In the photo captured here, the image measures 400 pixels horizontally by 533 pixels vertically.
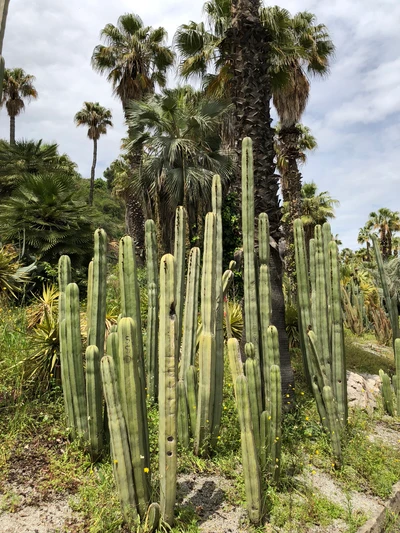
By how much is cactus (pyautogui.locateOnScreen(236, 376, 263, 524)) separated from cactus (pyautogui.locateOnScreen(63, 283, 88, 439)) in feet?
5.35

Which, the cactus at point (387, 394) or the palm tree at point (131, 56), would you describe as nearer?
the cactus at point (387, 394)

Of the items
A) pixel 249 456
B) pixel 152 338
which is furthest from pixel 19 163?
pixel 249 456

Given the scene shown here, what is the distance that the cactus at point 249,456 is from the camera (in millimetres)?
3010

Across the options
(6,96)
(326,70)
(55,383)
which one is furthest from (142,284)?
(6,96)

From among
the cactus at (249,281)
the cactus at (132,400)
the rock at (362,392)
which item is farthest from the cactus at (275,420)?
the rock at (362,392)

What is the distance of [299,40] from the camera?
13.2m

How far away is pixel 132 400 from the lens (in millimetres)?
2779

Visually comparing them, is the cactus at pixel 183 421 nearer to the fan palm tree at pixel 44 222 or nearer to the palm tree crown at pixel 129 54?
the fan palm tree at pixel 44 222

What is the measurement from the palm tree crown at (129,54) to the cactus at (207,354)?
14.1 meters

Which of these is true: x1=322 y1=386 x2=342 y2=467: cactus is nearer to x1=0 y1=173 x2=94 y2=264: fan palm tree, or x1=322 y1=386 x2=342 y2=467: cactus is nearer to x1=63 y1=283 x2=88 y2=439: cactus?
x1=63 y1=283 x2=88 y2=439: cactus

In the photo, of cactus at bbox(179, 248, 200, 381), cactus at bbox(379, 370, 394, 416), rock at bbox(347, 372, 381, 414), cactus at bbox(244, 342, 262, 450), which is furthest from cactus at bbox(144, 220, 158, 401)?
cactus at bbox(379, 370, 394, 416)

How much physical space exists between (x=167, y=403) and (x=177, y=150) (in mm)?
10360

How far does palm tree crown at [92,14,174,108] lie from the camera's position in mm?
15922

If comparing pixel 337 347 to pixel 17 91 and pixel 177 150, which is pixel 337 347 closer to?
pixel 177 150
